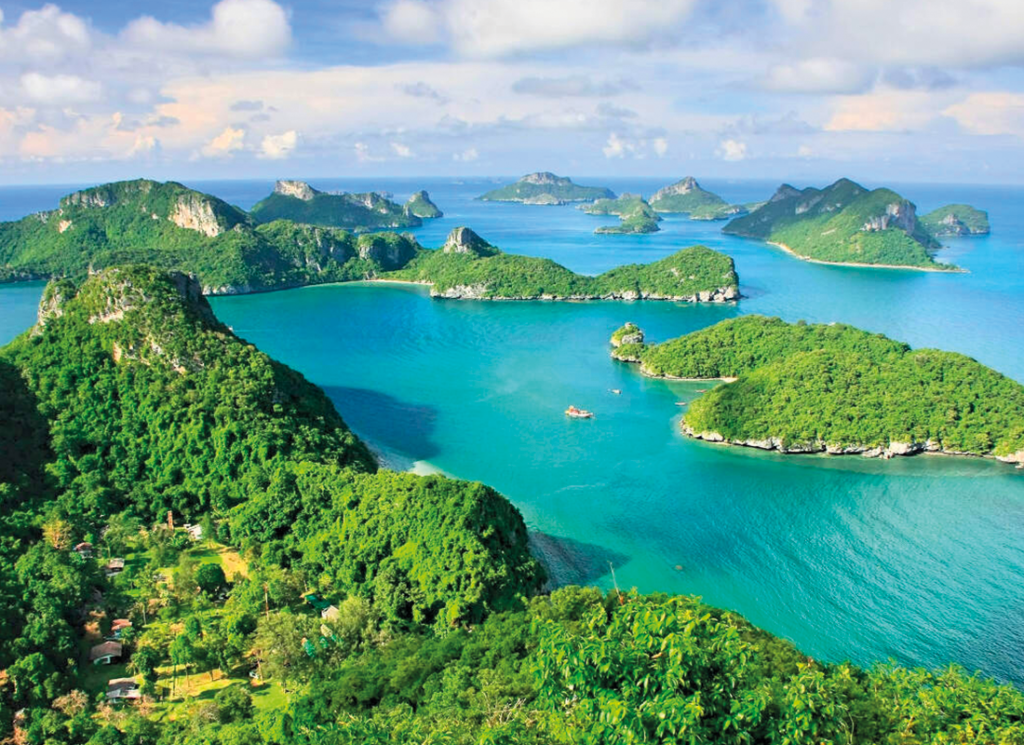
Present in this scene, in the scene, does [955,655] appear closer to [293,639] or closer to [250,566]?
[293,639]

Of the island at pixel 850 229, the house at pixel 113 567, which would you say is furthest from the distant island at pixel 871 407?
the island at pixel 850 229

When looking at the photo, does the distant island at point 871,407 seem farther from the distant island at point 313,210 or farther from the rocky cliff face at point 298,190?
the rocky cliff face at point 298,190

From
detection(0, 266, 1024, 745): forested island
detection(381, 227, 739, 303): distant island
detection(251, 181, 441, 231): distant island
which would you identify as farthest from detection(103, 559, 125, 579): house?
detection(251, 181, 441, 231): distant island

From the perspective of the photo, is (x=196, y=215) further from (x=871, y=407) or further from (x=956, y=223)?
(x=956, y=223)

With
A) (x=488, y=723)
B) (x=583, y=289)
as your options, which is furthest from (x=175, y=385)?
(x=583, y=289)

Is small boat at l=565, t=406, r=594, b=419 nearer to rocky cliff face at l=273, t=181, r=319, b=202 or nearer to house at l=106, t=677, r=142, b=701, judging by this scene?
house at l=106, t=677, r=142, b=701

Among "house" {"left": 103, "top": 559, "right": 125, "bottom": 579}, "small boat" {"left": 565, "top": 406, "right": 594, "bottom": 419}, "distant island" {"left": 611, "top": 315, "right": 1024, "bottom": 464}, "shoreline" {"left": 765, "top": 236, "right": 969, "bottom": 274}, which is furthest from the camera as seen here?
"shoreline" {"left": 765, "top": 236, "right": 969, "bottom": 274}
